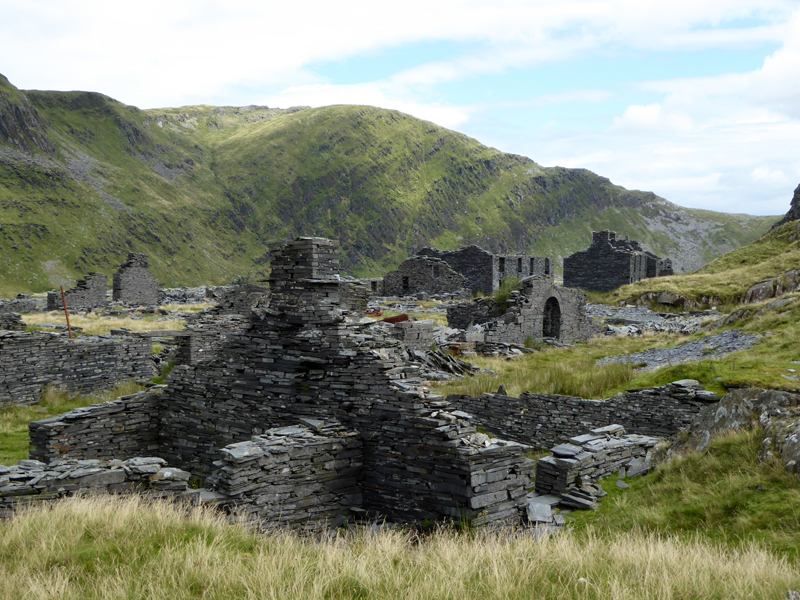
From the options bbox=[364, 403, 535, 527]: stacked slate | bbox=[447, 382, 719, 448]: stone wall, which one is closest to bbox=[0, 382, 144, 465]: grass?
bbox=[364, 403, 535, 527]: stacked slate

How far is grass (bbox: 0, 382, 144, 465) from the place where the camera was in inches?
520

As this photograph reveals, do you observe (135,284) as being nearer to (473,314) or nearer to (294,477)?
(473,314)

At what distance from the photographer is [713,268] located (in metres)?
43.1

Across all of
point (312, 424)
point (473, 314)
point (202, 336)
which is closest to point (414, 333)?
point (473, 314)

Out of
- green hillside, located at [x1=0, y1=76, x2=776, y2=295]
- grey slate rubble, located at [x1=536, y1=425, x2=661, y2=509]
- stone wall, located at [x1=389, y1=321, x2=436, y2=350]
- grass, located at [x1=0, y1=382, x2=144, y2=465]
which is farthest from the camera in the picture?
green hillside, located at [x1=0, y1=76, x2=776, y2=295]

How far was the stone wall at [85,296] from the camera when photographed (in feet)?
125

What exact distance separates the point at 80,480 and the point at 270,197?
506 ft

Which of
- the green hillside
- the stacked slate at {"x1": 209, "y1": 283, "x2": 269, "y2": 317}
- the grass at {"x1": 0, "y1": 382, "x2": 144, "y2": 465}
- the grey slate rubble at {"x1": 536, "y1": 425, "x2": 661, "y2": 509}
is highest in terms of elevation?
the green hillside

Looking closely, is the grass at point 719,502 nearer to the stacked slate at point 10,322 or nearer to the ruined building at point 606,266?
the stacked slate at point 10,322

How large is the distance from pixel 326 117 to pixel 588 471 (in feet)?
631

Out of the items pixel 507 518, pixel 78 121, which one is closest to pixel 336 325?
pixel 507 518

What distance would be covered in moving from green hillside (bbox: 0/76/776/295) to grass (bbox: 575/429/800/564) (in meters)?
86.6

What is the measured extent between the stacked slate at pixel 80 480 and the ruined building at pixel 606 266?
40.0 m

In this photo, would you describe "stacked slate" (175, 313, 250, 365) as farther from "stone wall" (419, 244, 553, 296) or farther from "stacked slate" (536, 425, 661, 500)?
"stone wall" (419, 244, 553, 296)
